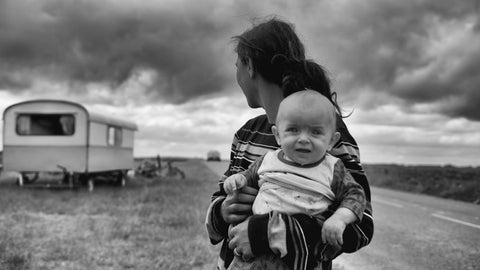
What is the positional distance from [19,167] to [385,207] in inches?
452

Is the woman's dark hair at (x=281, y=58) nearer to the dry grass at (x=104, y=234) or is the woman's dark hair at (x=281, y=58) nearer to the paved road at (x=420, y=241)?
the dry grass at (x=104, y=234)

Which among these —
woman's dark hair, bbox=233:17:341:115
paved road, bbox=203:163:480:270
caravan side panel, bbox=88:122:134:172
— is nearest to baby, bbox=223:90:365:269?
woman's dark hair, bbox=233:17:341:115

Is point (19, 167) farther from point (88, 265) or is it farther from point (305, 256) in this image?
point (305, 256)

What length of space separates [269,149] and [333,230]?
60 centimetres

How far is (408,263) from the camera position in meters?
6.36

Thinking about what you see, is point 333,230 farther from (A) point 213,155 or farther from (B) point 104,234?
(A) point 213,155

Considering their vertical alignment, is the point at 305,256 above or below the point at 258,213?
below

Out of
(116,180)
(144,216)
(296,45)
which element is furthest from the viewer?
(116,180)

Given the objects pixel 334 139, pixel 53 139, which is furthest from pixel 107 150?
pixel 334 139

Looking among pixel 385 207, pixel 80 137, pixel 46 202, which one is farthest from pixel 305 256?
pixel 80 137

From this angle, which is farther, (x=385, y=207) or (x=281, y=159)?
(x=385, y=207)

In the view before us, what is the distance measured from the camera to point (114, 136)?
18734 mm

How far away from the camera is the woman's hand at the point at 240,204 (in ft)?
6.56

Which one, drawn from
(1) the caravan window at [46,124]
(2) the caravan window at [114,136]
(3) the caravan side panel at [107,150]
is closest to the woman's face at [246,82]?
(3) the caravan side panel at [107,150]
